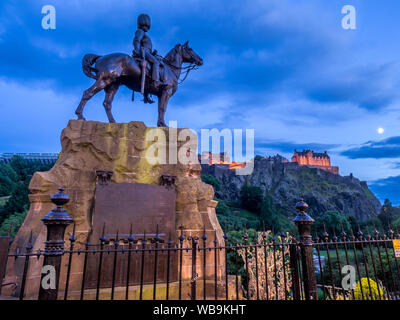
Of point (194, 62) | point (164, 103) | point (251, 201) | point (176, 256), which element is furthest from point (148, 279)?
point (251, 201)

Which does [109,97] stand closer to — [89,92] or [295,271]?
[89,92]

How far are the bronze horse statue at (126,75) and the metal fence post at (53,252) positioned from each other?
404 centimetres

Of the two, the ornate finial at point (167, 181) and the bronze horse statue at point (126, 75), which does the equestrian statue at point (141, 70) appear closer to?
the bronze horse statue at point (126, 75)

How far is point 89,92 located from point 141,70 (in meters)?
1.48

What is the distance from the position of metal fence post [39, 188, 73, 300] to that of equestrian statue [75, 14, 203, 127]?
13.3 feet

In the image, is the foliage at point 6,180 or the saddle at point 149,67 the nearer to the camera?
the saddle at point 149,67

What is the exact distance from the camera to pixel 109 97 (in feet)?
21.7

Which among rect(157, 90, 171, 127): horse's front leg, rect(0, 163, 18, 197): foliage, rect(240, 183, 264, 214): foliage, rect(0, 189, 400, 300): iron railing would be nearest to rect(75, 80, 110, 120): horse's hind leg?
rect(157, 90, 171, 127): horse's front leg

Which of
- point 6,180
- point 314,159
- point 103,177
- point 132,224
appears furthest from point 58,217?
point 314,159

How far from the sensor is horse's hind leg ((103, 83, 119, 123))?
21.3ft

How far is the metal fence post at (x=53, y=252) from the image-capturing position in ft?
8.14

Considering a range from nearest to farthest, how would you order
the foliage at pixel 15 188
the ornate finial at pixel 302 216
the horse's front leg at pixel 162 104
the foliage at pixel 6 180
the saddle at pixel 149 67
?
the ornate finial at pixel 302 216 < the saddle at pixel 149 67 < the horse's front leg at pixel 162 104 < the foliage at pixel 15 188 < the foliage at pixel 6 180

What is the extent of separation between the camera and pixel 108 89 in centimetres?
663

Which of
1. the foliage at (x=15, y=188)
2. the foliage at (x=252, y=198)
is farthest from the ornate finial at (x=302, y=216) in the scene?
the foliage at (x=252, y=198)
